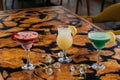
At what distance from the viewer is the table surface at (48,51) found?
1215mm

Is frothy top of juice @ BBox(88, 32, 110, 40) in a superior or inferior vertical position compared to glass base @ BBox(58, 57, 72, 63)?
superior

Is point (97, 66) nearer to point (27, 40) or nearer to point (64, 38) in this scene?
point (64, 38)

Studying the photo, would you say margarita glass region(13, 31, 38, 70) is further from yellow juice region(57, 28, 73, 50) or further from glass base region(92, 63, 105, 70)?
glass base region(92, 63, 105, 70)

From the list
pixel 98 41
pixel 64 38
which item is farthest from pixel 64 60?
pixel 98 41

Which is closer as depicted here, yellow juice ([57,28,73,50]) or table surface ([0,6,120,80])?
table surface ([0,6,120,80])

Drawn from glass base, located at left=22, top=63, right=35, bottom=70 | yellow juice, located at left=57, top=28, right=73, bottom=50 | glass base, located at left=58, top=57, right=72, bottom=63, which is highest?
yellow juice, located at left=57, top=28, right=73, bottom=50

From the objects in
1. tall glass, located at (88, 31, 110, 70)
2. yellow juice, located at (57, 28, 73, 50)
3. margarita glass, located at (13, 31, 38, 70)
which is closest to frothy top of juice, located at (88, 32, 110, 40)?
tall glass, located at (88, 31, 110, 70)

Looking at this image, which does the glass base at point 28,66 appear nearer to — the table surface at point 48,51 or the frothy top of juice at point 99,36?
the table surface at point 48,51

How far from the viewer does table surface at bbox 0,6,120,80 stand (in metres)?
1.21

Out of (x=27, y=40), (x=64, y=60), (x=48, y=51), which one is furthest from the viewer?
(x=48, y=51)

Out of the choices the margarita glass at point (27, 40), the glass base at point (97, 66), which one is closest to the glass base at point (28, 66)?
the margarita glass at point (27, 40)

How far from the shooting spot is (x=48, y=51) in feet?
4.92

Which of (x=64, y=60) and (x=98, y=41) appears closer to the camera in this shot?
(x=98, y=41)

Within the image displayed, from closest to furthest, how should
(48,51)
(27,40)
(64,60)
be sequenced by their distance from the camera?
(27,40) → (64,60) → (48,51)
